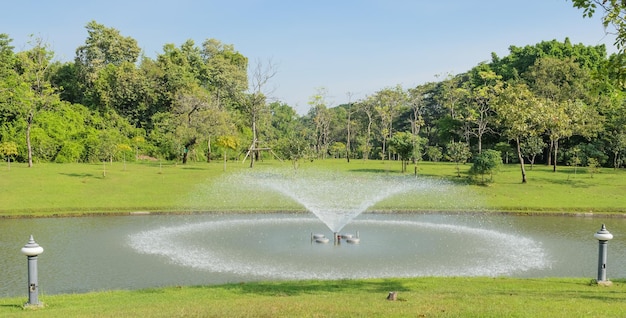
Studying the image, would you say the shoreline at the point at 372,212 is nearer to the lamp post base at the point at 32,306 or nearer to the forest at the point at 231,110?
the forest at the point at 231,110

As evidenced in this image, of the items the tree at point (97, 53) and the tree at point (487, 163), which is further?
the tree at point (97, 53)

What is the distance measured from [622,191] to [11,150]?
5205cm

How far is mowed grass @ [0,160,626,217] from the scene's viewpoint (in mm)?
35125

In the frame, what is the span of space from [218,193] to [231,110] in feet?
145

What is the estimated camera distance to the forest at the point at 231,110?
52938 mm

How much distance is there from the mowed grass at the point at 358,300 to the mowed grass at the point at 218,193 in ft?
64.9

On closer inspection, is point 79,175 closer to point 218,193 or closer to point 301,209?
point 218,193

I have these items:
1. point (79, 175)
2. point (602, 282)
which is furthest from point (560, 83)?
point (602, 282)

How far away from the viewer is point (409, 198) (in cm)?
3984

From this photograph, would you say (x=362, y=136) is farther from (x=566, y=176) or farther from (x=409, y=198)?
(x=409, y=198)

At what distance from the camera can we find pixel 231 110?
83.4 meters

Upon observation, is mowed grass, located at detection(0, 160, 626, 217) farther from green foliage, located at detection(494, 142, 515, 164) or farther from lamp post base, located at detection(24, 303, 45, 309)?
lamp post base, located at detection(24, 303, 45, 309)

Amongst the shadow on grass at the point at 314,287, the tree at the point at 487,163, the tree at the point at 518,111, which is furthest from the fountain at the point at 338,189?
the shadow on grass at the point at 314,287

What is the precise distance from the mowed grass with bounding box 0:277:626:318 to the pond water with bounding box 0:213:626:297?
2799 mm
